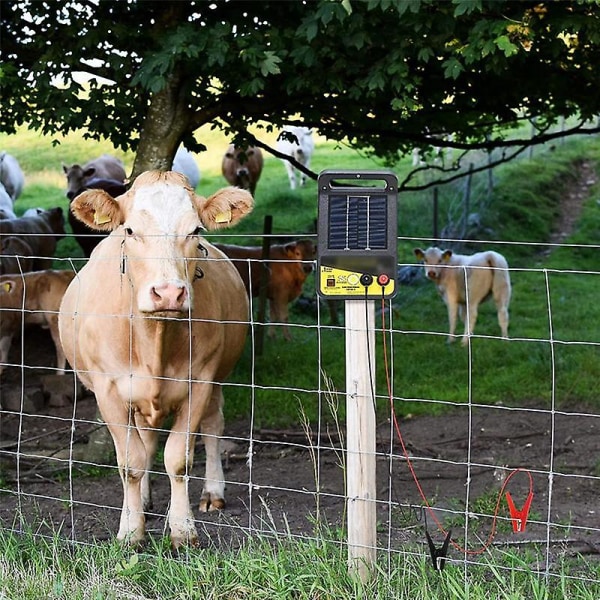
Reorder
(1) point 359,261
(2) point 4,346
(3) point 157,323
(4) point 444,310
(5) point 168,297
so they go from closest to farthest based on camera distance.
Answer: (1) point 359,261 < (5) point 168,297 < (3) point 157,323 < (2) point 4,346 < (4) point 444,310

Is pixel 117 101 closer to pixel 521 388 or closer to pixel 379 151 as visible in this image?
pixel 379 151

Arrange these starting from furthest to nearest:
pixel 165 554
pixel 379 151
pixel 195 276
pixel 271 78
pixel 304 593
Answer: pixel 379 151
pixel 271 78
pixel 195 276
pixel 165 554
pixel 304 593

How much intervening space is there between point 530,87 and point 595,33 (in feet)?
7.89

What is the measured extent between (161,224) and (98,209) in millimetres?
395

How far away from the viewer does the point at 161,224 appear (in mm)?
5219

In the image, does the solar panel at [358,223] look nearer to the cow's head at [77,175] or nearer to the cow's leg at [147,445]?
the cow's leg at [147,445]

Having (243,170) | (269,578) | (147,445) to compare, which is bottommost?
(269,578)

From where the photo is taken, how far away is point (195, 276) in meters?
5.78

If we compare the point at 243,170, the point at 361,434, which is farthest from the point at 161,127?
the point at 243,170

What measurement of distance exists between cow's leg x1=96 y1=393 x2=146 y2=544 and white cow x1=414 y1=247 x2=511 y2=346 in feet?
22.5

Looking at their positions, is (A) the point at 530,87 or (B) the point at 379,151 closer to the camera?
(A) the point at 530,87

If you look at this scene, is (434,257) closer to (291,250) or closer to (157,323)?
(291,250)

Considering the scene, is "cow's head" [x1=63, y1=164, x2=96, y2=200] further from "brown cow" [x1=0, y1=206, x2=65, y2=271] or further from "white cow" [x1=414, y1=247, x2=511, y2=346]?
"white cow" [x1=414, y1=247, x2=511, y2=346]

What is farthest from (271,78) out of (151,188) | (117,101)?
(151,188)
